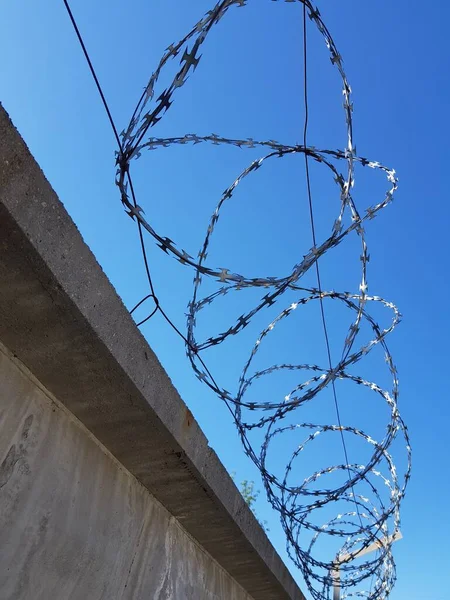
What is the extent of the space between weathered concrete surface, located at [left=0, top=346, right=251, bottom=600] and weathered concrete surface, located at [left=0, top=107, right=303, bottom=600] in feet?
0.24

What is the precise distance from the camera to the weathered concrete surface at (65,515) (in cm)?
179

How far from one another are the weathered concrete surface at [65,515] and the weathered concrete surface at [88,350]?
74 mm

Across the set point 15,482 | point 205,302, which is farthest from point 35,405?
point 205,302

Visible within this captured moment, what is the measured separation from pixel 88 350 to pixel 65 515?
0.72m

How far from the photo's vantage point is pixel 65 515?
2.05 m

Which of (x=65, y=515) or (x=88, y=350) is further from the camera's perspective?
(x=65, y=515)

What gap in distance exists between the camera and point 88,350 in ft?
5.95

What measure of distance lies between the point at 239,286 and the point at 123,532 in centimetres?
125

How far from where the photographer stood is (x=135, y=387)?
1.96 meters

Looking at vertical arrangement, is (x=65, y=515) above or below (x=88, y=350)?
below

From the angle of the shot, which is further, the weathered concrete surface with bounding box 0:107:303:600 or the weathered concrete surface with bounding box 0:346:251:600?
the weathered concrete surface with bounding box 0:346:251:600

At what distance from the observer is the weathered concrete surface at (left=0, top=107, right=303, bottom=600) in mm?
1481

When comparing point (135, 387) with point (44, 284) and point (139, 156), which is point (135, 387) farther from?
point (139, 156)

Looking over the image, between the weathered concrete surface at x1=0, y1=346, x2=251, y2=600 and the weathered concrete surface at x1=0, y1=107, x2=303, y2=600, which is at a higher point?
the weathered concrete surface at x1=0, y1=107, x2=303, y2=600
